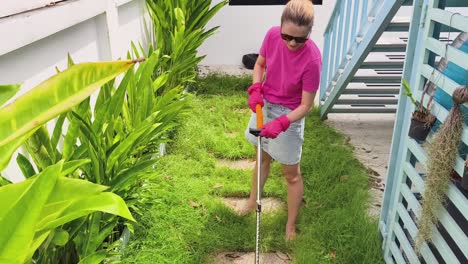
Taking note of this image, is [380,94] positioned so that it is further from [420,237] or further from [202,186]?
[420,237]

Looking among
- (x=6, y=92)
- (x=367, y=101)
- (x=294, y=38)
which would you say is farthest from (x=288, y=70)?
(x=367, y=101)

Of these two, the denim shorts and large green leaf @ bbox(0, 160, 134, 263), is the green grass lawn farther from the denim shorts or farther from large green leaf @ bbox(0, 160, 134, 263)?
large green leaf @ bbox(0, 160, 134, 263)

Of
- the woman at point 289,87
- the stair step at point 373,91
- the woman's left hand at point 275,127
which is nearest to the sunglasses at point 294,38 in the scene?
the woman at point 289,87

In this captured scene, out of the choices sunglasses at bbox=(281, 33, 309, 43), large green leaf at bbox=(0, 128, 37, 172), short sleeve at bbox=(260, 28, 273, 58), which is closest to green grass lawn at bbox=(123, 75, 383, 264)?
short sleeve at bbox=(260, 28, 273, 58)

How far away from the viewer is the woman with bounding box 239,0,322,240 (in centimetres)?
222

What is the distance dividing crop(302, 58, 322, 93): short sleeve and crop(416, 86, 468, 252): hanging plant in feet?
2.26

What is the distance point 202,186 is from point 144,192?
60 cm

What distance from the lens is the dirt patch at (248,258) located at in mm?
2582

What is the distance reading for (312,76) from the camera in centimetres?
229

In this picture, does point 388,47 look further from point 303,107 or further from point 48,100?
point 48,100

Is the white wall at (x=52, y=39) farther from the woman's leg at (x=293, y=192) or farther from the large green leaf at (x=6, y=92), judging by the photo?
the woman's leg at (x=293, y=192)

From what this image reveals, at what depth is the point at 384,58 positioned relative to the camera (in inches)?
164

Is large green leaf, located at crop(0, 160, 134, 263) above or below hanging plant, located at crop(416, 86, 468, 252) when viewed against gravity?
above

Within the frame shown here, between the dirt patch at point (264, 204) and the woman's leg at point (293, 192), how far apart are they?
295mm
